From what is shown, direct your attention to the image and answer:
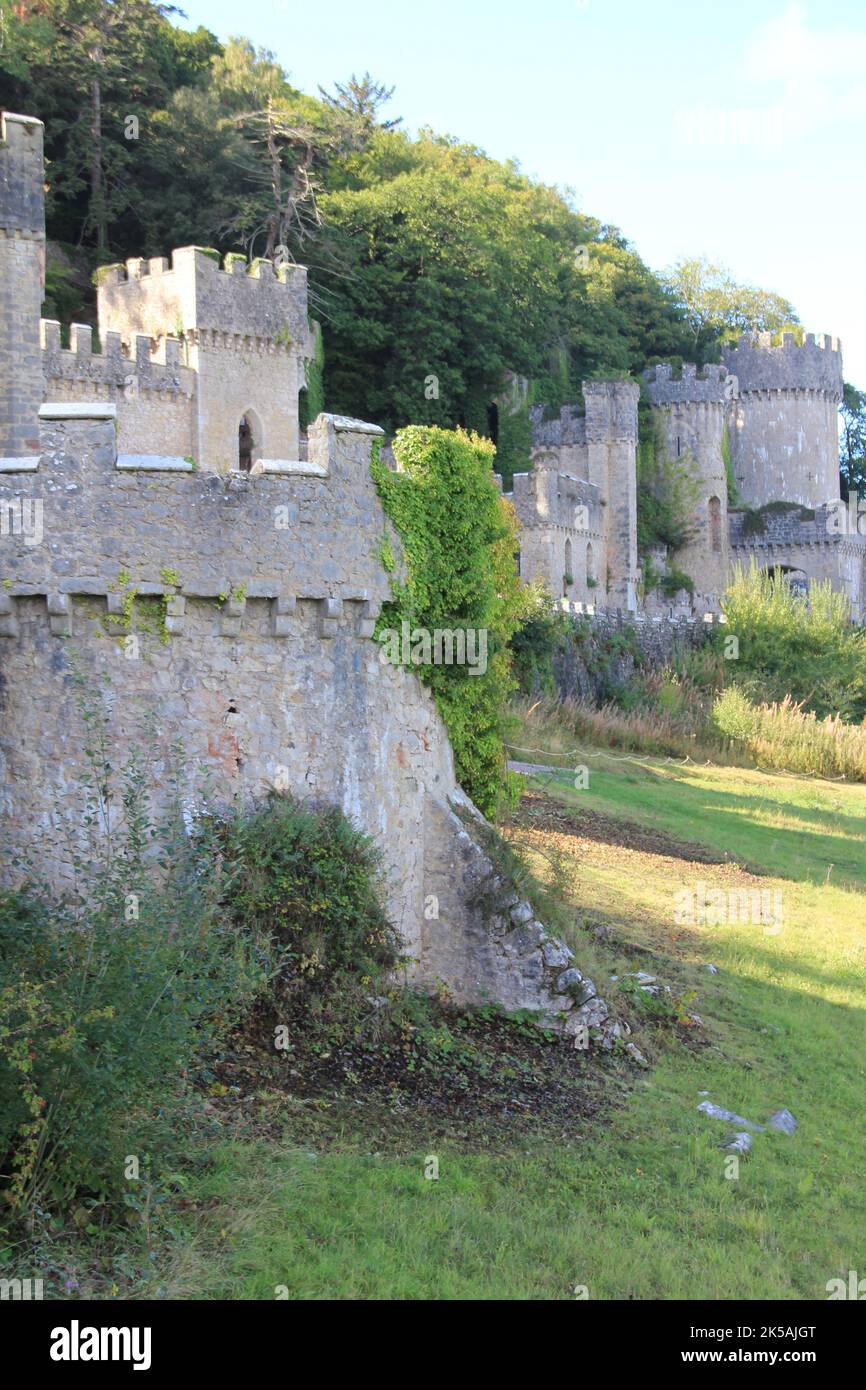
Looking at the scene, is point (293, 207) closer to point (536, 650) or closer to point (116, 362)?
point (116, 362)

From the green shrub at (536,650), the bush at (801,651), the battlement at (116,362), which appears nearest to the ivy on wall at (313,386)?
the battlement at (116,362)

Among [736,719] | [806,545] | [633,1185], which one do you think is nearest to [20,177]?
[736,719]

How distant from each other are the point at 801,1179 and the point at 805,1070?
2.24 meters

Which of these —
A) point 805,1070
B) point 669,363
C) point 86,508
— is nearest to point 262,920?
point 86,508

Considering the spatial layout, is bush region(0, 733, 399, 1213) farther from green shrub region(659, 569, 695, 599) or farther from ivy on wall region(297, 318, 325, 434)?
green shrub region(659, 569, 695, 599)

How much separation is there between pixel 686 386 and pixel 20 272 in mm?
41455

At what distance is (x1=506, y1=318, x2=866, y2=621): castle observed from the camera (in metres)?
50.8

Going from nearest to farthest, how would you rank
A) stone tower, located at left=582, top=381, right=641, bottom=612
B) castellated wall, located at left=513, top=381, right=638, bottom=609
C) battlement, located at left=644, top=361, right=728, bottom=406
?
castellated wall, located at left=513, top=381, right=638, bottom=609 → stone tower, located at left=582, top=381, right=641, bottom=612 → battlement, located at left=644, top=361, right=728, bottom=406

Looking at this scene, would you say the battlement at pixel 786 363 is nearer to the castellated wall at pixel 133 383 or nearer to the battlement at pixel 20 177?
the castellated wall at pixel 133 383

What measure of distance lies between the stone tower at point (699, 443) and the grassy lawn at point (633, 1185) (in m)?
46.5

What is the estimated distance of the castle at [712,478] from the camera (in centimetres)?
5084

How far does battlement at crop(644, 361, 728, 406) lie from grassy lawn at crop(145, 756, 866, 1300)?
4796cm

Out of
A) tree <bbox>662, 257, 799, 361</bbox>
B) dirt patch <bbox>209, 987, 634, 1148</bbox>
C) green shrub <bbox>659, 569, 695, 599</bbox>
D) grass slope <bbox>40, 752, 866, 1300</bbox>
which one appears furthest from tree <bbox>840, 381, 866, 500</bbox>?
dirt patch <bbox>209, 987, 634, 1148</bbox>

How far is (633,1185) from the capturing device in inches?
355
